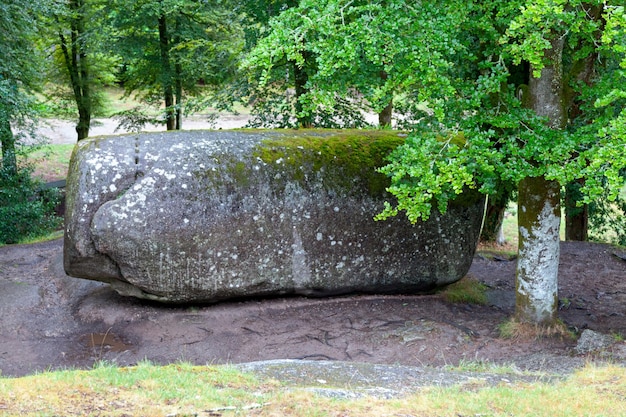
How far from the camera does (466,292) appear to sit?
11883 mm

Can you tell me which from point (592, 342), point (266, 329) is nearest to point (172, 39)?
point (266, 329)

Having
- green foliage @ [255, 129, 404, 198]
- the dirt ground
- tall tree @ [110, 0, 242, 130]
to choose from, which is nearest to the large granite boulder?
green foliage @ [255, 129, 404, 198]

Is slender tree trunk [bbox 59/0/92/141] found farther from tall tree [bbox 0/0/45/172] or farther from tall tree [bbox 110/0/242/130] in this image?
tall tree [bbox 0/0/45/172]

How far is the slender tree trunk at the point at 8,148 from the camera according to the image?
15.6m

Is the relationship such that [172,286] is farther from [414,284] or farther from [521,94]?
[521,94]

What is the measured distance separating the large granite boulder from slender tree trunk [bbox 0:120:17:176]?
260 inches

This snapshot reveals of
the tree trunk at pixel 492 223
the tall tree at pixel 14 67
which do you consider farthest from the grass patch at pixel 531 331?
the tall tree at pixel 14 67

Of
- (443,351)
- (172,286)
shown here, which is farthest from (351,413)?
(172,286)

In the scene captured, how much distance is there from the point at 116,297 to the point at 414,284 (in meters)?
5.02

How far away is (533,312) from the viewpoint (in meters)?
9.73

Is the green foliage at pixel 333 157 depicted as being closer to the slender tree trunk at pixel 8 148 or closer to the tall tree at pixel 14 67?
Result: the tall tree at pixel 14 67

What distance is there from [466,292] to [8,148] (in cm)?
1195

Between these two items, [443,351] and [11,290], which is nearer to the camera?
[443,351]

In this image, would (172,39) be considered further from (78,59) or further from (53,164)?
(53,164)
